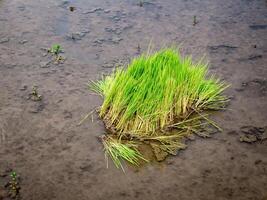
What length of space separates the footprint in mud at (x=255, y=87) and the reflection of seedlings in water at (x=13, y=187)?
1729 mm

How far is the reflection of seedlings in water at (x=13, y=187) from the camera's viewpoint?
2.08 m

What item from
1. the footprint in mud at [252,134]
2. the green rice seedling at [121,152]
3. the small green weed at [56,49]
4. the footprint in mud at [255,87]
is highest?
the small green weed at [56,49]

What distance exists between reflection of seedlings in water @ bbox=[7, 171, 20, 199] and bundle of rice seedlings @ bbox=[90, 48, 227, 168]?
70cm

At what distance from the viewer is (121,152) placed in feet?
7.70

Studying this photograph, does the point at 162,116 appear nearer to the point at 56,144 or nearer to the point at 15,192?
the point at 56,144

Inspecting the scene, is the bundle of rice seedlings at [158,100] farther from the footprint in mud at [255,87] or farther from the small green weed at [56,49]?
the small green weed at [56,49]

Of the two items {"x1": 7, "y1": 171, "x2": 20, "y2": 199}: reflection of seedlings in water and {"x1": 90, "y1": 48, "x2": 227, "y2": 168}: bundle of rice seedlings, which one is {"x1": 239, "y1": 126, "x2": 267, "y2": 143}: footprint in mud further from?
{"x1": 7, "y1": 171, "x2": 20, "y2": 199}: reflection of seedlings in water

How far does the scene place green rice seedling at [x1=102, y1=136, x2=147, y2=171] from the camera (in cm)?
231

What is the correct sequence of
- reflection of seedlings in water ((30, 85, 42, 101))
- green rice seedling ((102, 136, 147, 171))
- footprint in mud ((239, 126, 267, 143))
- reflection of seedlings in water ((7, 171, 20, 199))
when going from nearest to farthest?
reflection of seedlings in water ((7, 171, 20, 199)) < green rice seedling ((102, 136, 147, 171)) < footprint in mud ((239, 126, 267, 143)) < reflection of seedlings in water ((30, 85, 42, 101))

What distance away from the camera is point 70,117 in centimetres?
263

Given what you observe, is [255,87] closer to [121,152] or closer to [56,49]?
[121,152]

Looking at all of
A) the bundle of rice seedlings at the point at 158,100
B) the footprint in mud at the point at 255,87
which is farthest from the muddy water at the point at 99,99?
the bundle of rice seedlings at the point at 158,100

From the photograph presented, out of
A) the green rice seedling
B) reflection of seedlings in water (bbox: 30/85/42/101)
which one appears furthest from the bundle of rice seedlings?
reflection of seedlings in water (bbox: 30/85/42/101)

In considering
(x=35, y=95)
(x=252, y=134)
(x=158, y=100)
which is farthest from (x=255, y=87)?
(x=35, y=95)
